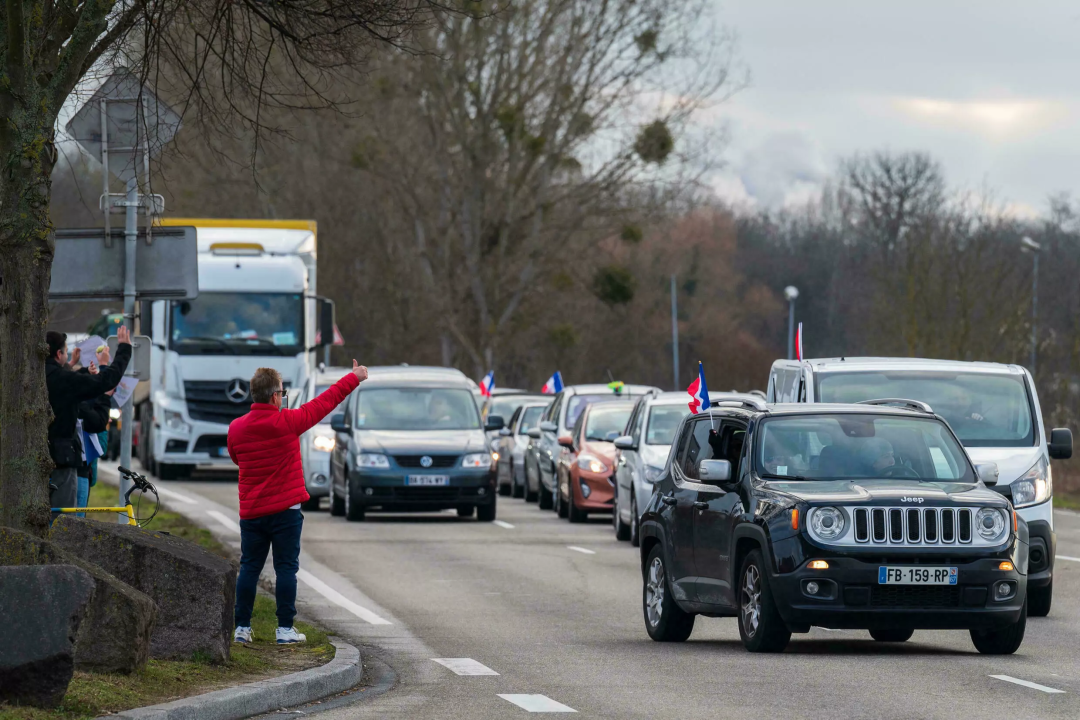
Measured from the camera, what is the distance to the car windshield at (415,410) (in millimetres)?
25328

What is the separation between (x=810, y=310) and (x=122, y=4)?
3285 inches

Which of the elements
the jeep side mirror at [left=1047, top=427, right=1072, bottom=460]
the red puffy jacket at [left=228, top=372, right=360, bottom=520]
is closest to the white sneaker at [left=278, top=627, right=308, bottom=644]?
the red puffy jacket at [left=228, top=372, right=360, bottom=520]

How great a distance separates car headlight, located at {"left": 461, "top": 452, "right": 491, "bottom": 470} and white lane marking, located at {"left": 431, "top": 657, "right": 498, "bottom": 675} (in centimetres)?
1314

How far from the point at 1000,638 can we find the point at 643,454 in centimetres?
962

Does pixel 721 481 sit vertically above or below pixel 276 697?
above

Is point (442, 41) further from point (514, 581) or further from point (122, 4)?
point (122, 4)

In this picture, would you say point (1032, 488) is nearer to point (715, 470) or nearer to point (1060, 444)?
point (1060, 444)

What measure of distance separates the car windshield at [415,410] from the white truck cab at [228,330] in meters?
6.22

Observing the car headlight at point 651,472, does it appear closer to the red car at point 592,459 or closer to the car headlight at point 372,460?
the red car at point 592,459

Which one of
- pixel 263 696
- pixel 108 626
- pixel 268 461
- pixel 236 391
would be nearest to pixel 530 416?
pixel 236 391

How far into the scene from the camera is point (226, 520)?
23.7 metres

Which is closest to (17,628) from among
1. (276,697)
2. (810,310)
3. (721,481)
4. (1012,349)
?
(276,697)

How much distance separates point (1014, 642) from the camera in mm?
11375

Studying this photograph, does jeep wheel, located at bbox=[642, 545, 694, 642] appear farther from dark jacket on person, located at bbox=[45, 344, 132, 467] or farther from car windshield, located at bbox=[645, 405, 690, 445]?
car windshield, located at bbox=[645, 405, 690, 445]
